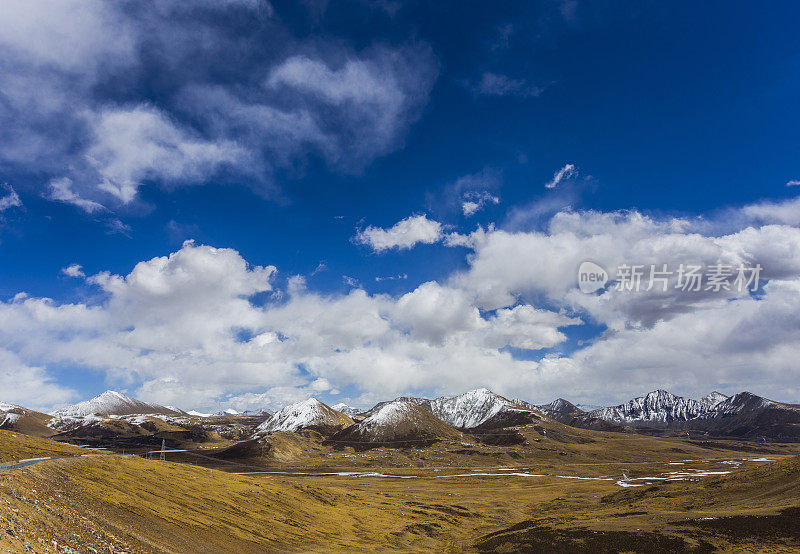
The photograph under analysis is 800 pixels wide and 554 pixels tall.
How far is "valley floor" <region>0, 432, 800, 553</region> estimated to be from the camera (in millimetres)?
33094

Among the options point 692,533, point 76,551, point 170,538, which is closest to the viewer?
point 76,551

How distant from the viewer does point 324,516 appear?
6856 centimetres

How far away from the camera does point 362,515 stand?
7444 cm

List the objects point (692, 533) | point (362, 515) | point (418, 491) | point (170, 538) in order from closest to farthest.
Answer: point (170, 538) < point (692, 533) < point (362, 515) < point (418, 491)

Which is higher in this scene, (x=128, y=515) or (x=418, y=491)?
(x=128, y=515)

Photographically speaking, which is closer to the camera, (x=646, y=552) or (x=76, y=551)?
(x=76, y=551)

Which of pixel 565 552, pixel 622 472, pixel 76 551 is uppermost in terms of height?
pixel 76 551

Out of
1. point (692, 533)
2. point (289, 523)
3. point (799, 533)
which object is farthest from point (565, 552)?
point (289, 523)

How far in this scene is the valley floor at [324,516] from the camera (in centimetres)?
3309

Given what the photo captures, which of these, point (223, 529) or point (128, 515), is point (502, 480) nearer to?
point (223, 529)

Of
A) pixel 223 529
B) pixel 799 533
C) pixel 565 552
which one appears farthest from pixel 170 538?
pixel 799 533

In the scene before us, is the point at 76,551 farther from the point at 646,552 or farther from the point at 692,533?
the point at 692,533

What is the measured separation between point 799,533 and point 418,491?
315 ft

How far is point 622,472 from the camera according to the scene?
561ft
